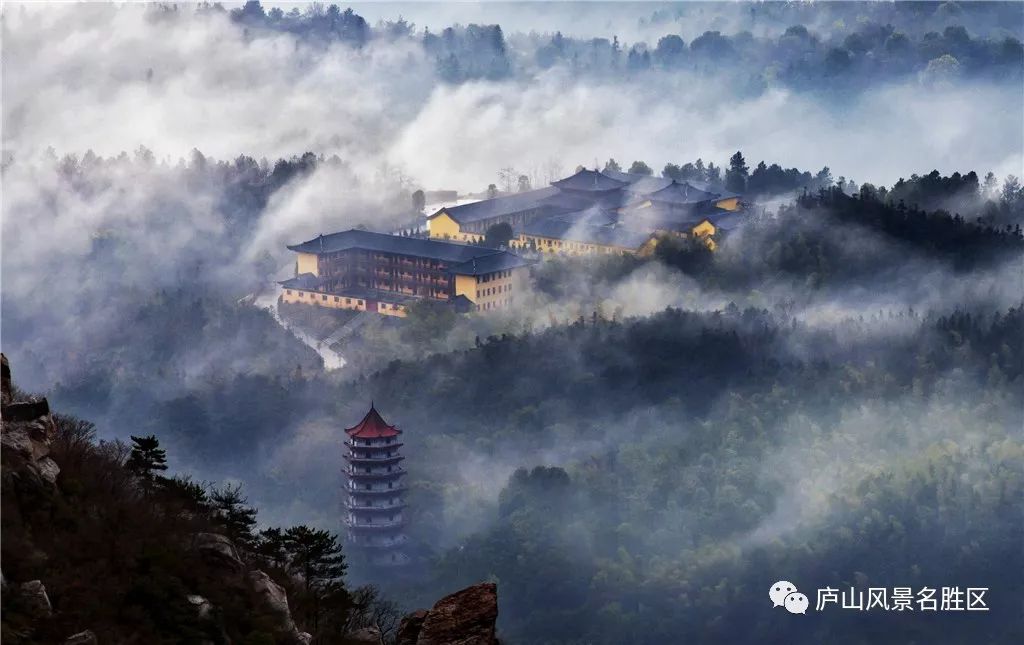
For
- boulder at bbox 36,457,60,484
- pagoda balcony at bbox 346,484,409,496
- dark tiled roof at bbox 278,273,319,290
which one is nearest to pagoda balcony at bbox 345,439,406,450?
pagoda balcony at bbox 346,484,409,496

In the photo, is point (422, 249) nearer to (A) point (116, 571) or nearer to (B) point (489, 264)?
(B) point (489, 264)

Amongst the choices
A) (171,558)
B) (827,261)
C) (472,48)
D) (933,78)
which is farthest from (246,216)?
(171,558)

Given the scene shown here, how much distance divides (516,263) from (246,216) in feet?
55.5

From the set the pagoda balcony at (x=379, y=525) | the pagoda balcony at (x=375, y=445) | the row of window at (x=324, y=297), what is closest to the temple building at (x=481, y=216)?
the row of window at (x=324, y=297)

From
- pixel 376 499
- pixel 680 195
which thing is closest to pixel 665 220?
pixel 680 195

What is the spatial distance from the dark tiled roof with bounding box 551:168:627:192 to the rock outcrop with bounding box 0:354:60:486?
4516cm

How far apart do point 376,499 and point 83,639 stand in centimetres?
3033

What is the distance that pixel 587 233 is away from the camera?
61781 mm

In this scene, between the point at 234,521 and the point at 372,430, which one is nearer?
the point at 234,521

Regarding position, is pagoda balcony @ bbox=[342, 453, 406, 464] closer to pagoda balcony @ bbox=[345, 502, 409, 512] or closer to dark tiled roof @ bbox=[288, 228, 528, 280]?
pagoda balcony @ bbox=[345, 502, 409, 512]

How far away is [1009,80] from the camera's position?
78.8m

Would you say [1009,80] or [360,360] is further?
[1009,80]

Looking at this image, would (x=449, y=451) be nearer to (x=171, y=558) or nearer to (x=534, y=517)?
(x=534, y=517)

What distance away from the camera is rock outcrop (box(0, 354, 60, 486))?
19.0m
